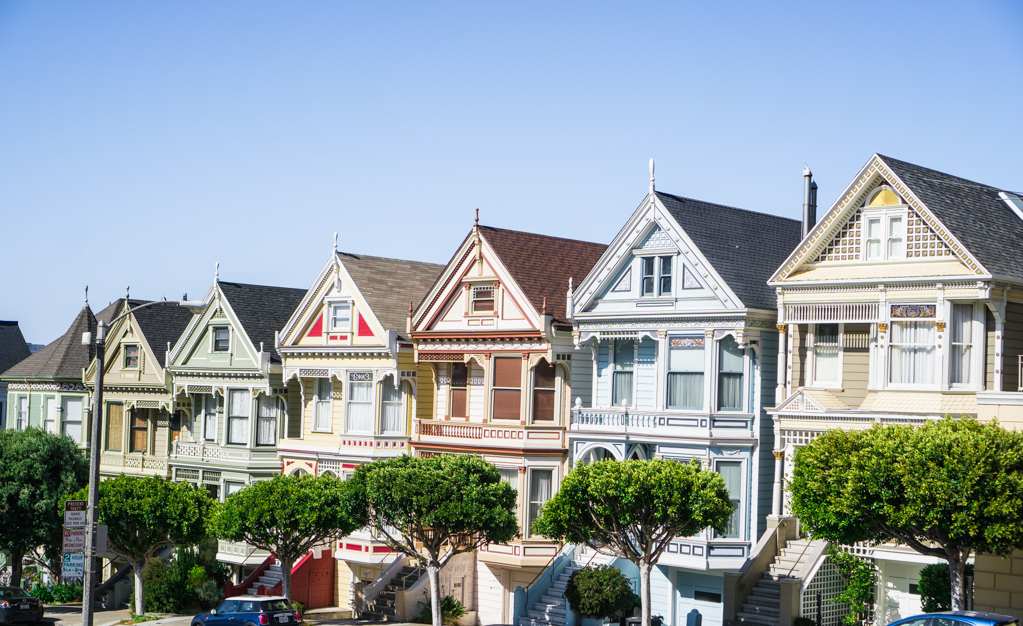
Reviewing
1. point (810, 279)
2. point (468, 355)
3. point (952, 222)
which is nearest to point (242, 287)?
point (468, 355)

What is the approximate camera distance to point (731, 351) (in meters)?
34.6

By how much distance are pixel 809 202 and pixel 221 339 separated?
82.2 feet

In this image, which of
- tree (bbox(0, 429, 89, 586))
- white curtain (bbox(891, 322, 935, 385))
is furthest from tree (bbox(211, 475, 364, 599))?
white curtain (bbox(891, 322, 935, 385))

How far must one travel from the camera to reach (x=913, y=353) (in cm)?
3095

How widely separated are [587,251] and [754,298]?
10.3 meters

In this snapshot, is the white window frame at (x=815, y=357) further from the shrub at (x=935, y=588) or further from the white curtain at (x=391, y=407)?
the white curtain at (x=391, y=407)

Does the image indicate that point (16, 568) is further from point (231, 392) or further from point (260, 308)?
point (260, 308)

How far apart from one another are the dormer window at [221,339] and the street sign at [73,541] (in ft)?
64.7

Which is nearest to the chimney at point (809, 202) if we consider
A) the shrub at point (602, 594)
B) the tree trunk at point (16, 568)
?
the shrub at point (602, 594)

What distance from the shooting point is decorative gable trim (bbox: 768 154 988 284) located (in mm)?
29984

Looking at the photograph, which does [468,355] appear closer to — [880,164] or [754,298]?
[754,298]

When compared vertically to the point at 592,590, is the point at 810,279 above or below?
above

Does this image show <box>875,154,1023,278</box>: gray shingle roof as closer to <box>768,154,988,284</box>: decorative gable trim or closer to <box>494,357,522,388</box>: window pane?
<box>768,154,988,284</box>: decorative gable trim

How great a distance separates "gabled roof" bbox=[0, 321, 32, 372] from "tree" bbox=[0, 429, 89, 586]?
19.7 m
